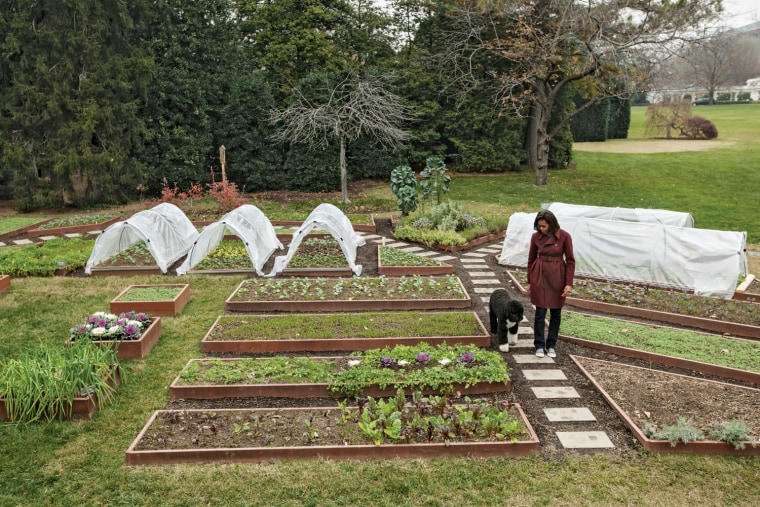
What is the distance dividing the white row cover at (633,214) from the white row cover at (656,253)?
4.20 ft

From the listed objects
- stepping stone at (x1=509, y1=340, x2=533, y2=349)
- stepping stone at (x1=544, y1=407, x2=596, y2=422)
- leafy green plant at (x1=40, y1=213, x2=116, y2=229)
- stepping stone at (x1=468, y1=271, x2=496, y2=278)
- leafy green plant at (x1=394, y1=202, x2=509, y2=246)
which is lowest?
stepping stone at (x1=544, y1=407, x2=596, y2=422)

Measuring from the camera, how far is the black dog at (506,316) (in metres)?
7.52

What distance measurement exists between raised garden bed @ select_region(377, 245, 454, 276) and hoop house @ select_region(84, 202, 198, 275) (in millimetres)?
4531

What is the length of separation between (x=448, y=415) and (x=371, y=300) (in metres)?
3.92

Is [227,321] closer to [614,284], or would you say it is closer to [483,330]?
[483,330]

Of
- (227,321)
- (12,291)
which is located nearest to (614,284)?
(227,321)

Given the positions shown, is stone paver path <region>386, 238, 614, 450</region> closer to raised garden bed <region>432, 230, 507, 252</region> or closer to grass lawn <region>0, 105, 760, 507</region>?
grass lawn <region>0, 105, 760, 507</region>

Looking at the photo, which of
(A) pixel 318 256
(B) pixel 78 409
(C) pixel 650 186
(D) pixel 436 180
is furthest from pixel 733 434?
(C) pixel 650 186

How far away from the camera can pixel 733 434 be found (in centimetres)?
550

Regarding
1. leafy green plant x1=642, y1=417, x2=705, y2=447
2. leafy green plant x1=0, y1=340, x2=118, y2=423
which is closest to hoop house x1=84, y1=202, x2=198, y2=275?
leafy green plant x1=0, y1=340, x2=118, y2=423

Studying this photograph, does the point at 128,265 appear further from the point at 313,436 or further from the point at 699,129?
the point at 699,129

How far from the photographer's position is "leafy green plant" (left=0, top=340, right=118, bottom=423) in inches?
240

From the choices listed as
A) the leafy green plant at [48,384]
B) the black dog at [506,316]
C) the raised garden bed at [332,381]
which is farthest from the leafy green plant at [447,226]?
the leafy green plant at [48,384]

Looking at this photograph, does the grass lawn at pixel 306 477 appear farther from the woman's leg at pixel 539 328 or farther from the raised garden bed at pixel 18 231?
the raised garden bed at pixel 18 231
